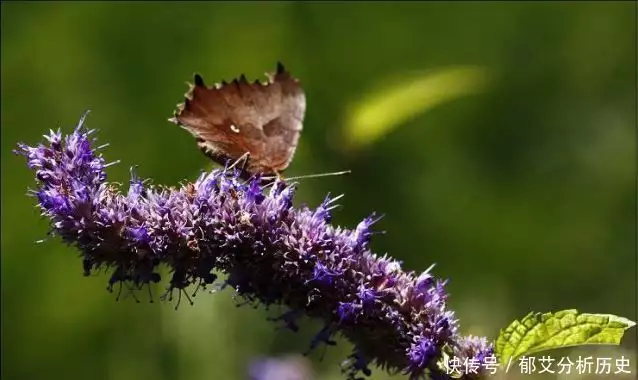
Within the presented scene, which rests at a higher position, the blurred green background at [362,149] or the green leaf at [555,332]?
the blurred green background at [362,149]

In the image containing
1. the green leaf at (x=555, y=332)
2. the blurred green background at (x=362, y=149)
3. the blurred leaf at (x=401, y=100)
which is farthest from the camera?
the blurred green background at (x=362, y=149)

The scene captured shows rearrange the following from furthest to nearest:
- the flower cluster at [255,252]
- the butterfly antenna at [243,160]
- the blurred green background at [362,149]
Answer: the blurred green background at [362,149]
the butterfly antenna at [243,160]
the flower cluster at [255,252]

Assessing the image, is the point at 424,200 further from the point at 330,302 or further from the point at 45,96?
the point at 330,302

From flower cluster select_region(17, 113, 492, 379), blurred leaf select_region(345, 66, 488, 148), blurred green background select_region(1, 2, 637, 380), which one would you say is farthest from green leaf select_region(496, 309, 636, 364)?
blurred green background select_region(1, 2, 637, 380)

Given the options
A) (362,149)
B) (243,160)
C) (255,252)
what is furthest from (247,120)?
(362,149)

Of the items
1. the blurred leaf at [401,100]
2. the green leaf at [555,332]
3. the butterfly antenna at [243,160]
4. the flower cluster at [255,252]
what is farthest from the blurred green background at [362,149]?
the green leaf at [555,332]

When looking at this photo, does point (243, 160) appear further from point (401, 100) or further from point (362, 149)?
point (362, 149)

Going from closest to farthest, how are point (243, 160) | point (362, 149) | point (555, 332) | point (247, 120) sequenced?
point (555, 332), point (243, 160), point (247, 120), point (362, 149)

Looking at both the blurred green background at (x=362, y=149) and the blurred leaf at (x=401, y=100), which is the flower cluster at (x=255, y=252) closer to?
the blurred leaf at (x=401, y=100)

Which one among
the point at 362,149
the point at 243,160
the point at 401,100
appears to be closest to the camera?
the point at 243,160
